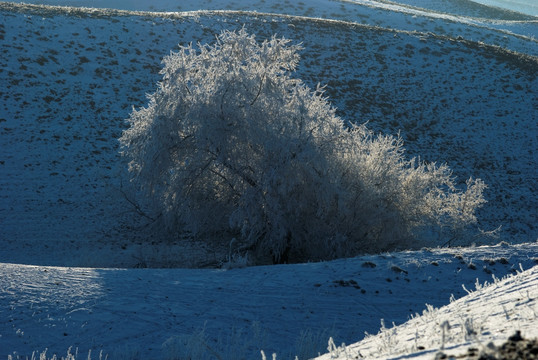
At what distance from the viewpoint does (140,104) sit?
25.8 meters

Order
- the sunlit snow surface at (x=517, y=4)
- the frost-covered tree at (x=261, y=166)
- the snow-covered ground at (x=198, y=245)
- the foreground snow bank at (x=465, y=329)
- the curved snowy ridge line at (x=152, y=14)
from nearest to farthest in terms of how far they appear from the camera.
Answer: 1. the foreground snow bank at (x=465, y=329)
2. the snow-covered ground at (x=198, y=245)
3. the frost-covered tree at (x=261, y=166)
4. the curved snowy ridge line at (x=152, y=14)
5. the sunlit snow surface at (x=517, y=4)

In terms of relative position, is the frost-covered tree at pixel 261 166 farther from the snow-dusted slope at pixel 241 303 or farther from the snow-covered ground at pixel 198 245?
the snow-dusted slope at pixel 241 303

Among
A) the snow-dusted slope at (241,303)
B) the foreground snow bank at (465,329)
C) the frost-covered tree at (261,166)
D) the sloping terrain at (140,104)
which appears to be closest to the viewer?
Answer: the foreground snow bank at (465,329)

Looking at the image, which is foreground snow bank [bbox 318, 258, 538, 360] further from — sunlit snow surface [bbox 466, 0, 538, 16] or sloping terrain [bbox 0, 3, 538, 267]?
sunlit snow surface [bbox 466, 0, 538, 16]

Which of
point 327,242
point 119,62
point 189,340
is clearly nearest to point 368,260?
point 327,242

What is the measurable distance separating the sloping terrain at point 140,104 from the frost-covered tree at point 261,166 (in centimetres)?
174

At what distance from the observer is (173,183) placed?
14.2 metres

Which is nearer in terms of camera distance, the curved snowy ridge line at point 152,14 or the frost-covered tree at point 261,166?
the frost-covered tree at point 261,166

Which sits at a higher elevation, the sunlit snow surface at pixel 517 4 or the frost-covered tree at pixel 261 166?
the sunlit snow surface at pixel 517 4

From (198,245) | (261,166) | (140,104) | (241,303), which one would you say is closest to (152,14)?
(140,104)

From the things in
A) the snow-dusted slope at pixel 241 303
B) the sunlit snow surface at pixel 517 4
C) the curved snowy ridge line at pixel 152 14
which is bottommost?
the snow-dusted slope at pixel 241 303

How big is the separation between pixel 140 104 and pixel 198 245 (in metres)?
11.4

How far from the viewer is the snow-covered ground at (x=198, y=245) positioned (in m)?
7.97

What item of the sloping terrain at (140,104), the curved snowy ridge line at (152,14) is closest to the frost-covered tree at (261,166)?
the sloping terrain at (140,104)
